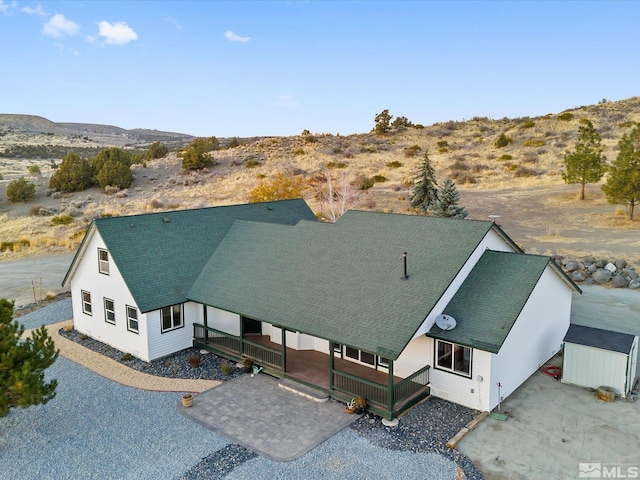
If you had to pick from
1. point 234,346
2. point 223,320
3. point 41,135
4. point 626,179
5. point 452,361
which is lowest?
point 234,346

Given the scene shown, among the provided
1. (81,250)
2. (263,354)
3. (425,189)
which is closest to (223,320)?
(263,354)

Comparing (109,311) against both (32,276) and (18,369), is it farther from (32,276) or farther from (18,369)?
(32,276)

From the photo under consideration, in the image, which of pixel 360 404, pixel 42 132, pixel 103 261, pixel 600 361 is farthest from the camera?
pixel 42 132

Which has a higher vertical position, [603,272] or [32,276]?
[603,272]

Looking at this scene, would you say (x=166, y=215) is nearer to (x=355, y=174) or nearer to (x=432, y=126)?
(x=355, y=174)

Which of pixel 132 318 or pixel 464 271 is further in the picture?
pixel 132 318

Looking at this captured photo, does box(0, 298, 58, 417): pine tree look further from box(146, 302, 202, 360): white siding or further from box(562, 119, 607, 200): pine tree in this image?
box(562, 119, 607, 200): pine tree

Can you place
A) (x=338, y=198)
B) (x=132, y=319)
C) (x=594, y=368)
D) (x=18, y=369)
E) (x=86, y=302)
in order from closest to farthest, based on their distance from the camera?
(x=18, y=369)
(x=594, y=368)
(x=132, y=319)
(x=86, y=302)
(x=338, y=198)
